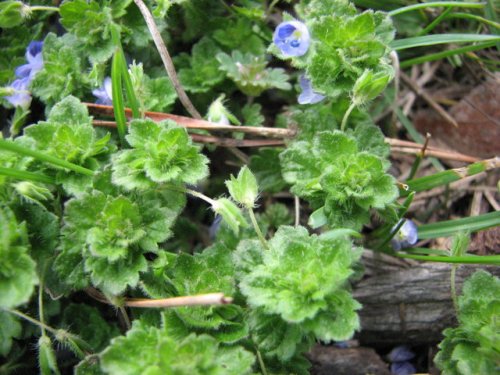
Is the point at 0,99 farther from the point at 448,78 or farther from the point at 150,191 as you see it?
the point at 448,78

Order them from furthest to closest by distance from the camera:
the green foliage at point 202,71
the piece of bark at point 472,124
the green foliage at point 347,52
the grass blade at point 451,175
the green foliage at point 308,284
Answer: the piece of bark at point 472,124 < the green foliage at point 202,71 < the grass blade at point 451,175 < the green foliage at point 347,52 < the green foliage at point 308,284

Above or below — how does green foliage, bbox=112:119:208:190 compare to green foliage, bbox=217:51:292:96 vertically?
below

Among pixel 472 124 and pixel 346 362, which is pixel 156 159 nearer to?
pixel 346 362

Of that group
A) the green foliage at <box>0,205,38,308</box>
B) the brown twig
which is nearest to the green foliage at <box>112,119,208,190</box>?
the green foliage at <box>0,205,38,308</box>

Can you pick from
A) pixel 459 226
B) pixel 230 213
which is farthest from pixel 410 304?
pixel 230 213

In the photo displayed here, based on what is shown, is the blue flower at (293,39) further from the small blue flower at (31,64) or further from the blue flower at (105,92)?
the small blue flower at (31,64)

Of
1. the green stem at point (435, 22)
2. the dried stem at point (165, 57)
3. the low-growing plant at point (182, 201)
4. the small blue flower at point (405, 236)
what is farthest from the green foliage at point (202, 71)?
the small blue flower at point (405, 236)

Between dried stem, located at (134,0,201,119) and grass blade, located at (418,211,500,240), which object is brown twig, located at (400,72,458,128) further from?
dried stem, located at (134,0,201,119)
